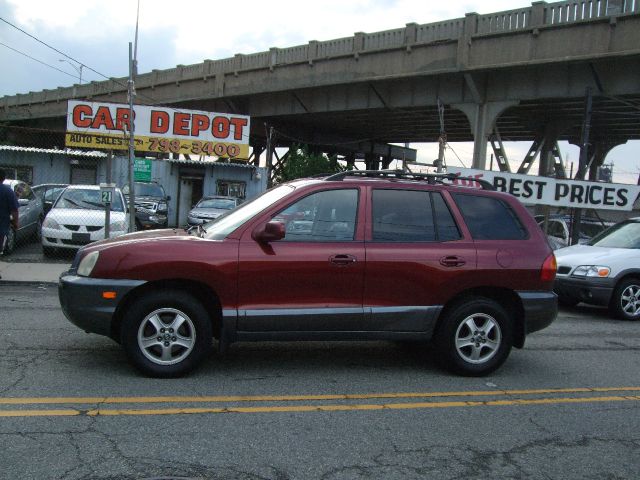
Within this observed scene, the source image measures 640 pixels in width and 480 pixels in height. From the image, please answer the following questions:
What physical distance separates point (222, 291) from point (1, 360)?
2162mm

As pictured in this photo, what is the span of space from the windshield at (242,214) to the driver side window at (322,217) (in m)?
0.21

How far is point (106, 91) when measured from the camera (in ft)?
146

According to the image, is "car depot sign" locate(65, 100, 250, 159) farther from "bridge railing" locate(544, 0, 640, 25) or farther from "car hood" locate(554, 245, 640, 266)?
"car hood" locate(554, 245, 640, 266)

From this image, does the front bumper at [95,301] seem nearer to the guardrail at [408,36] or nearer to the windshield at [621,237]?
the windshield at [621,237]

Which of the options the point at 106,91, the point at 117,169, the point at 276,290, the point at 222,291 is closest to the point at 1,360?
the point at 222,291

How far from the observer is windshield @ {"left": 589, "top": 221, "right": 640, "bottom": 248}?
10211mm

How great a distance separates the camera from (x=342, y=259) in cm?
534

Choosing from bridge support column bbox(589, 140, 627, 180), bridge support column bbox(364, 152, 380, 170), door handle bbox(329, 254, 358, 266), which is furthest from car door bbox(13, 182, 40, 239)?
bridge support column bbox(364, 152, 380, 170)

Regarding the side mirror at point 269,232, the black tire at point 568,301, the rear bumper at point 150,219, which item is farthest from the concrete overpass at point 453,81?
the side mirror at point 269,232

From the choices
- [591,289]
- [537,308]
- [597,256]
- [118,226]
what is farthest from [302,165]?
[537,308]

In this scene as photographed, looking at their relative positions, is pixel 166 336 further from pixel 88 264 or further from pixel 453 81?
pixel 453 81

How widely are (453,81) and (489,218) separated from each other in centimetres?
2323

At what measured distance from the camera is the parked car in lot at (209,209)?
19359mm

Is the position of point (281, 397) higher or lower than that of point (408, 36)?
lower
